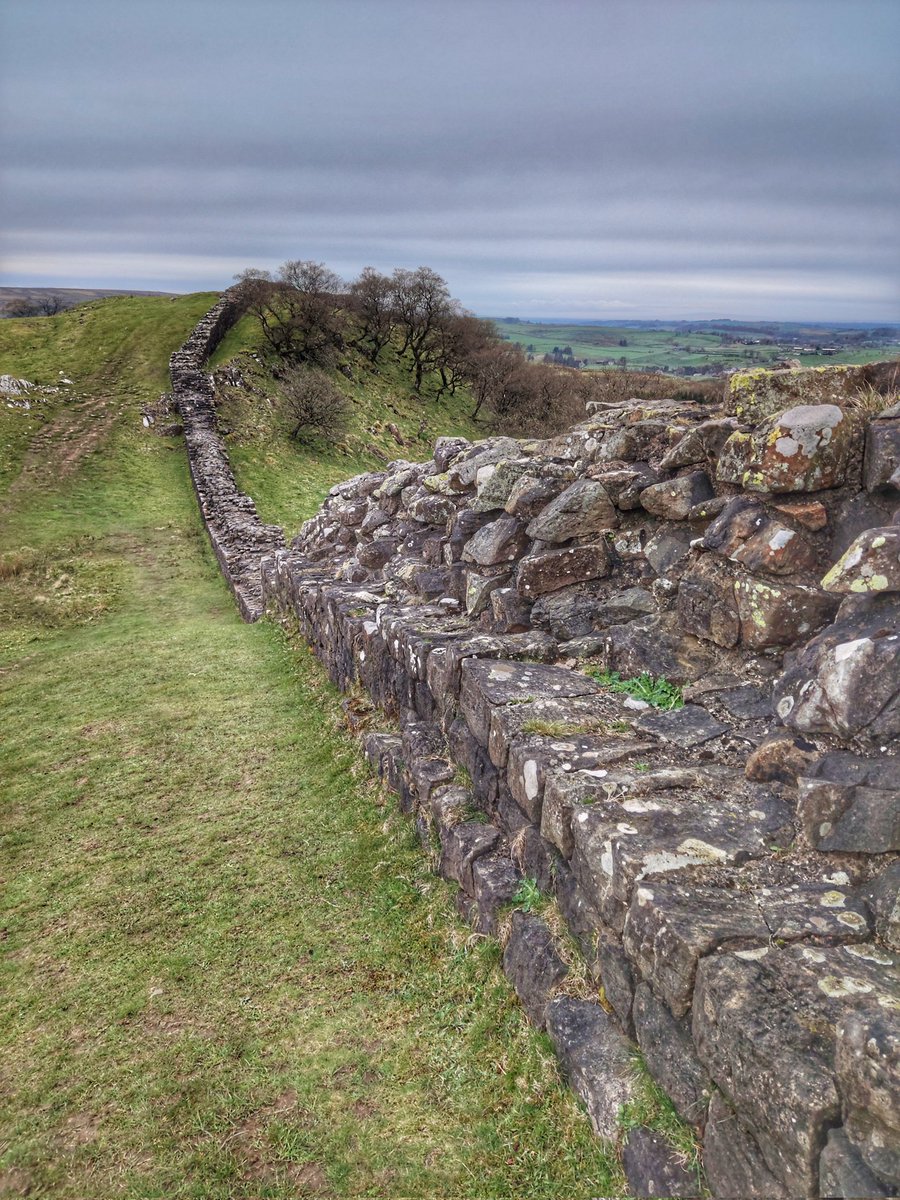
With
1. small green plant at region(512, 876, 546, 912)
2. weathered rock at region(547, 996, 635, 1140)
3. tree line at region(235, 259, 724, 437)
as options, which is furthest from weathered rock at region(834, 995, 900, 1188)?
tree line at region(235, 259, 724, 437)

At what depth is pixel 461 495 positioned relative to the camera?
9383mm

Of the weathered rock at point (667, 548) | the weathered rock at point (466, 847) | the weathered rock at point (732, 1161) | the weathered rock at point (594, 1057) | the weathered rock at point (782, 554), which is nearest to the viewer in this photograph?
the weathered rock at point (732, 1161)

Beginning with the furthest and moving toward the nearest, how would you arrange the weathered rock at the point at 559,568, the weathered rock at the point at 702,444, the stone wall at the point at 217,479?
the stone wall at the point at 217,479
the weathered rock at the point at 559,568
the weathered rock at the point at 702,444

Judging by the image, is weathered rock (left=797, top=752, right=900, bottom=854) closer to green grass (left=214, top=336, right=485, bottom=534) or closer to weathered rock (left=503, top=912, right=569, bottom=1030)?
weathered rock (left=503, top=912, right=569, bottom=1030)

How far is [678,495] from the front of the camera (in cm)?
Result: 586

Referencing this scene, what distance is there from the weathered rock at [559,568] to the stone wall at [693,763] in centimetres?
2

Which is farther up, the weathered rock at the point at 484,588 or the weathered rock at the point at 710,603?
the weathered rock at the point at 710,603

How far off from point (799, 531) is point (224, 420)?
35.2m

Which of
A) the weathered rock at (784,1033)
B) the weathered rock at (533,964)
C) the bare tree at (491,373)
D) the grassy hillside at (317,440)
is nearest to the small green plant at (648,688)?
the weathered rock at (533,964)

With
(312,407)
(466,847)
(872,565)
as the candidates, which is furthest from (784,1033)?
(312,407)

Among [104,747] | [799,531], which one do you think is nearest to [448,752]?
[799,531]

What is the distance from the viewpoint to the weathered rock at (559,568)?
21.3ft

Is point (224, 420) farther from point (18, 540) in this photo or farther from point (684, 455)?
point (684, 455)

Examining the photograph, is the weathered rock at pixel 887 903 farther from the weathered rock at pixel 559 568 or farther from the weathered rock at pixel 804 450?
the weathered rock at pixel 559 568
